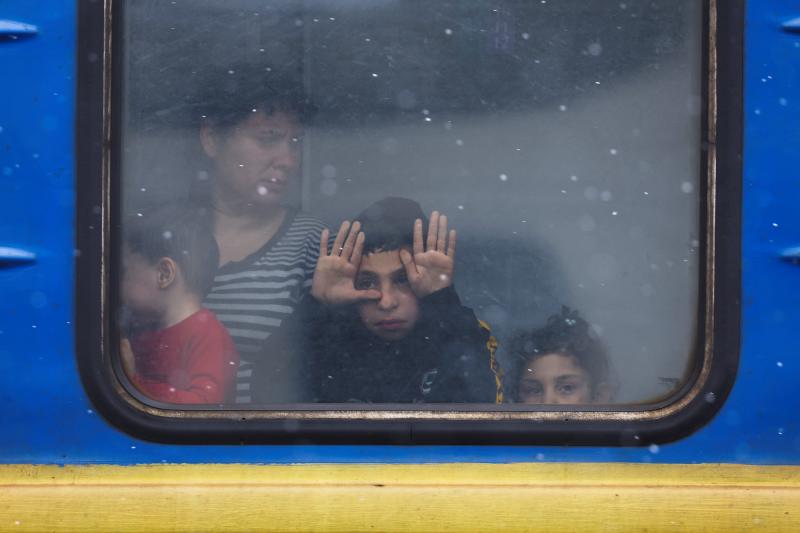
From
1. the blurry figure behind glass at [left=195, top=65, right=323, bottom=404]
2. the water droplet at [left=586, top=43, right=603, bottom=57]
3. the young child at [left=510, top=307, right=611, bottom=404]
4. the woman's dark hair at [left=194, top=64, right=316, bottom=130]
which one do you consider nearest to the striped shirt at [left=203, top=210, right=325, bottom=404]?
the blurry figure behind glass at [left=195, top=65, right=323, bottom=404]

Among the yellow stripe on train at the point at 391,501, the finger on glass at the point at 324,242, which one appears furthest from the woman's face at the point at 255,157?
the yellow stripe on train at the point at 391,501

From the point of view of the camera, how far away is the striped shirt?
1.85m

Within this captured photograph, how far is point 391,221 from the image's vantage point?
185 centimetres

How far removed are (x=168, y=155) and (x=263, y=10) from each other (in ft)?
1.07

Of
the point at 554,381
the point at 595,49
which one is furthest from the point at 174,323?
the point at 595,49

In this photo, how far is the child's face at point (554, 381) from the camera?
72.2 inches

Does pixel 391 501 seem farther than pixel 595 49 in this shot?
No

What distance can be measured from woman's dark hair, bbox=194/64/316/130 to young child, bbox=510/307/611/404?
0.61 metres

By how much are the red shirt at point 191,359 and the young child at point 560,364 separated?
0.54 meters

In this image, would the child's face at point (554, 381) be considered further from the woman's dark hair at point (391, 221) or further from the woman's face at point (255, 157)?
the woman's face at point (255, 157)

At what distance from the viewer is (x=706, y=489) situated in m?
1.75

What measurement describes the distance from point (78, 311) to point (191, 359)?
225mm

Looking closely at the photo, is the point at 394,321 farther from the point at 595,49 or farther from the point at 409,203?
the point at 595,49

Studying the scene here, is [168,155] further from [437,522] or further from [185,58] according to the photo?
[437,522]
